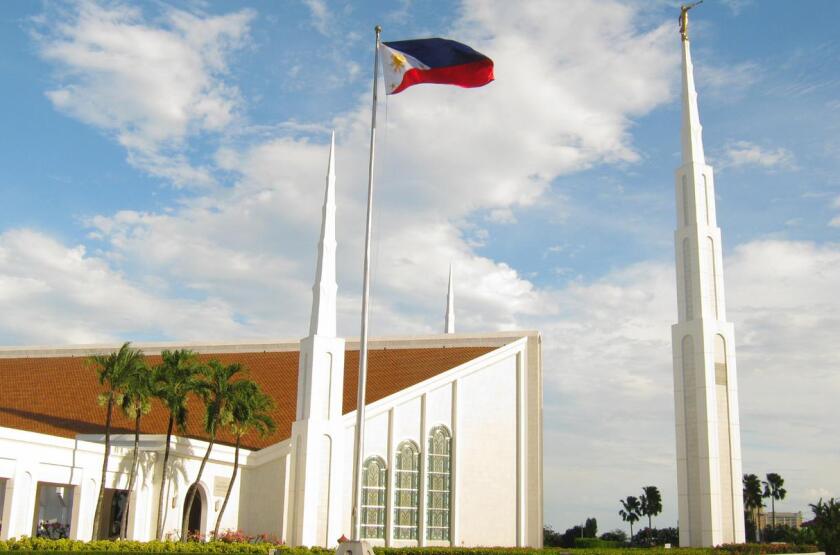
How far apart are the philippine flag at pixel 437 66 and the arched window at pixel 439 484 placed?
18574mm

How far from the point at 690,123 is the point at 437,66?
58.6 ft

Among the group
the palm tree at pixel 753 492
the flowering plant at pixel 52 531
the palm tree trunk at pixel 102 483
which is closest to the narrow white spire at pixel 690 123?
the palm tree trunk at pixel 102 483

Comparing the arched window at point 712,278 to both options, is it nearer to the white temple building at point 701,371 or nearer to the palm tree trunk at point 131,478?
the white temple building at point 701,371

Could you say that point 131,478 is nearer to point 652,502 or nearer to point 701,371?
point 701,371

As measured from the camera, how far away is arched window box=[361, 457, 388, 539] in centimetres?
3516

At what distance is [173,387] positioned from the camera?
30812mm

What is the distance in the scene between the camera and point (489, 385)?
39625 millimetres

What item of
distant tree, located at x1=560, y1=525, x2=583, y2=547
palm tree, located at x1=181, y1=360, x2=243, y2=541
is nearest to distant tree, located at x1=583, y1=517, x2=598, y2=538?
distant tree, located at x1=560, y1=525, x2=583, y2=547

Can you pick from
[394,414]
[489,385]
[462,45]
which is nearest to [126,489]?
[394,414]

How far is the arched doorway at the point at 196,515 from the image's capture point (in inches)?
1331

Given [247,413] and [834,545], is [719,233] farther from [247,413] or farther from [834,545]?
[247,413]

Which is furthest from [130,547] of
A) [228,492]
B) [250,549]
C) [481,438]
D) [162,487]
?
[481,438]

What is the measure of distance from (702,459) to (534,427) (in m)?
8.35

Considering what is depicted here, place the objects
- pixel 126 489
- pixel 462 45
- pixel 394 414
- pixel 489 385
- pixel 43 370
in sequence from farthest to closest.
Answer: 1. pixel 43 370
2. pixel 489 385
3. pixel 394 414
4. pixel 126 489
5. pixel 462 45
